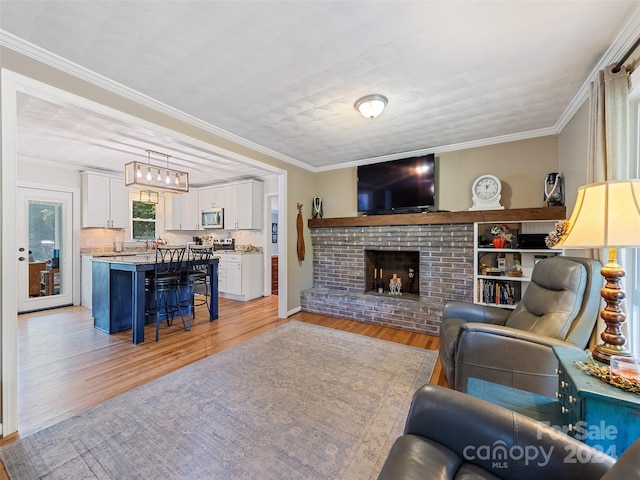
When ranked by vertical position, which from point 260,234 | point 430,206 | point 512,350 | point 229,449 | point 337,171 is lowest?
point 229,449

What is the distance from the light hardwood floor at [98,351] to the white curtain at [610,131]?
1.87m

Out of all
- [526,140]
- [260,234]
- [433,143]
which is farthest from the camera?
[260,234]

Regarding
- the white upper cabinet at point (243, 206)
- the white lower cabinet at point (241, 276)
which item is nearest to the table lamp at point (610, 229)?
the white lower cabinet at point (241, 276)

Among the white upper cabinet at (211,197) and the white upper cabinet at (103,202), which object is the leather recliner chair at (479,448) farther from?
the white upper cabinet at (103,202)

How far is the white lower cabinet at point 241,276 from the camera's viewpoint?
517cm

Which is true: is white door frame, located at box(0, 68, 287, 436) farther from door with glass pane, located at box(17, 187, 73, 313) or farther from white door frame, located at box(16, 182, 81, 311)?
white door frame, located at box(16, 182, 81, 311)

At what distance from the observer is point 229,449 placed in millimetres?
1555

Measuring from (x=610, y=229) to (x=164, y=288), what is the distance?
157 inches

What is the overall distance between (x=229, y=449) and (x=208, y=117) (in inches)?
112

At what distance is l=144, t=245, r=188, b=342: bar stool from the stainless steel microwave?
2103mm

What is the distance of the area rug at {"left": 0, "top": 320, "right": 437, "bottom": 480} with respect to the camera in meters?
1.43

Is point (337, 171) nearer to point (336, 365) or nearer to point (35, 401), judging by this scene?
point (336, 365)

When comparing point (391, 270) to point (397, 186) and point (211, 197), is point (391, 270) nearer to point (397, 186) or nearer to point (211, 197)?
point (397, 186)

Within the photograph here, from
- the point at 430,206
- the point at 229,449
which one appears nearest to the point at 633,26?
the point at 430,206
